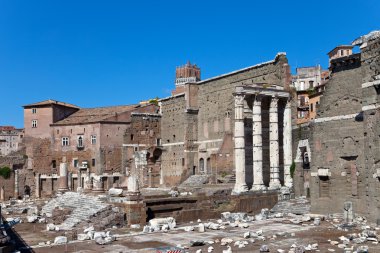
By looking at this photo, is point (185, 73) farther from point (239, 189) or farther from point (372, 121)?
point (372, 121)

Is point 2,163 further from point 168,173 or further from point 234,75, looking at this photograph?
point 234,75

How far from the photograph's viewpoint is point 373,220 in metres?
19.6

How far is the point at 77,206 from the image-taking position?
28750 mm

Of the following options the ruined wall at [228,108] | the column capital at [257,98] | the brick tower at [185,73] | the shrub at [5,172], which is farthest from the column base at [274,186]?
the brick tower at [185,73]

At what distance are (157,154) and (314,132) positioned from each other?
1228 inches

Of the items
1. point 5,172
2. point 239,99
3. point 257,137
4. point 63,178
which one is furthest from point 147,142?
point 239,99

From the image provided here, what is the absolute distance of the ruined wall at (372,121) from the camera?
1953 cm

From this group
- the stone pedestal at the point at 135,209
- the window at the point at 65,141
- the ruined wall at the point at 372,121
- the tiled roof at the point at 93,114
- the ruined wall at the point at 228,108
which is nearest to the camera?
the ruined wall at the point at 372,121

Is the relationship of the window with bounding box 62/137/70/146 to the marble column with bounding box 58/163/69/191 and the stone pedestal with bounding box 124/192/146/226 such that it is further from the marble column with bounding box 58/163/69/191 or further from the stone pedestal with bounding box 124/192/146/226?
the stone pedestal with bounding box 124/192/146/226

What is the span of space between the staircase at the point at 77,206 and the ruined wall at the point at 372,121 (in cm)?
1311

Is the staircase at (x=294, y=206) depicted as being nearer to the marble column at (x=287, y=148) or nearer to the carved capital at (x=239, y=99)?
the marble column at (x=287, y=148)

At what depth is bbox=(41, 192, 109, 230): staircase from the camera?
83.4 ft

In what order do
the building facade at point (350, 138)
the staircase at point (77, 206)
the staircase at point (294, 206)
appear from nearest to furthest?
the building facade at point (350, 138)
the staircase at point (77, 206)
the staircase at point (294, 206)

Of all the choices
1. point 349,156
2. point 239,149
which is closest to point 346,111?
point 349,156
